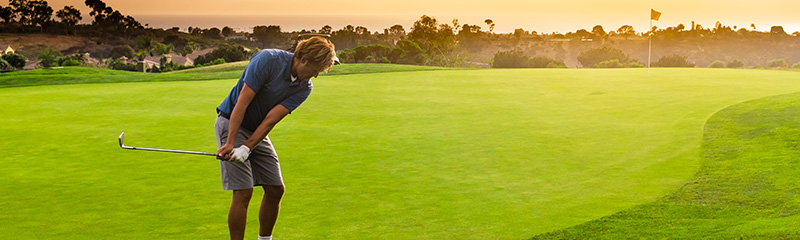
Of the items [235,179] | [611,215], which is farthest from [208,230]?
[611,215]

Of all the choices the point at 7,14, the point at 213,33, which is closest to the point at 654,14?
the point at 7,14

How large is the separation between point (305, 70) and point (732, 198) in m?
4.13

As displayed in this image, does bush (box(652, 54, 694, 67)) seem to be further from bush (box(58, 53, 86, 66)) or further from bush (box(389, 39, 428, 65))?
bush (box(58, 53, 86, 66))

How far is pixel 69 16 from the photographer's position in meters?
83.8

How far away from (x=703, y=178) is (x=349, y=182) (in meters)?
3.55

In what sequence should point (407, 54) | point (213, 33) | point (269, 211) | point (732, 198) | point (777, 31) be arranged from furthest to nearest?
1. point (777, 31)
2. point (213, 33)
3. point (407, 54)
4. point (732, 198)
5. point (269, 211)

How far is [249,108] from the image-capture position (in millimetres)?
5066

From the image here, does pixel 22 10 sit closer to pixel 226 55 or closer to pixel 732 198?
pixel 226 55

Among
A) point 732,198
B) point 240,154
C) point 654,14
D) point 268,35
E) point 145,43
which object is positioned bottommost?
point 732,198

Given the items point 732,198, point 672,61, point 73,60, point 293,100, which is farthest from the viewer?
point 672,61

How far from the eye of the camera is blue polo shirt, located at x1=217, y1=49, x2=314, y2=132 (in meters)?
4.80

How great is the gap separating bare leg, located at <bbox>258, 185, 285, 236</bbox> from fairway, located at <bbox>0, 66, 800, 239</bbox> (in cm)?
25

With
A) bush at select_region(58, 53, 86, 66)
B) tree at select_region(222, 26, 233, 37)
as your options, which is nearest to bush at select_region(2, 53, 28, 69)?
bush at select_region(58, 53, 86, 66)

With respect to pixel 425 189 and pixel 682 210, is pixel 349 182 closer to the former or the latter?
pixel 425 189
